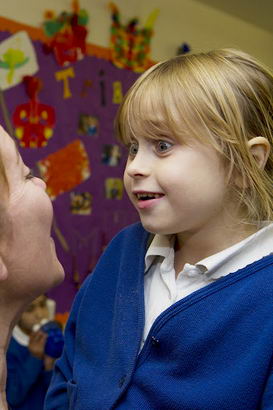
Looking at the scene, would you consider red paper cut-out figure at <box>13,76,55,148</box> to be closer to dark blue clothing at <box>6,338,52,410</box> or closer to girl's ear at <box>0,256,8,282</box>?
dark blue clothing at <box>6,338,52,410</box>

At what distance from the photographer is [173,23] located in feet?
10.1

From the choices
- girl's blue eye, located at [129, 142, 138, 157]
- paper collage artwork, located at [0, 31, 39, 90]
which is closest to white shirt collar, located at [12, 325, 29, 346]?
paper collage artwork, located at [0, 31, 39, 90]

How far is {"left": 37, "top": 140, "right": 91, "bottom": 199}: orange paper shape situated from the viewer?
2.49m

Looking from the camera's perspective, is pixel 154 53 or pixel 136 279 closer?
pixel 136 279

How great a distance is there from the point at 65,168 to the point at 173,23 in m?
1.21

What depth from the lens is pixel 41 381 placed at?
7.04 ft

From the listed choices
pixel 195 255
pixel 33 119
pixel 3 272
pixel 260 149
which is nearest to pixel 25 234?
pixel 3 272

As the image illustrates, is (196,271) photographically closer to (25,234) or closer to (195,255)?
(195,255)

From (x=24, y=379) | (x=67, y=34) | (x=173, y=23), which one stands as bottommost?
(x=24, y=379)

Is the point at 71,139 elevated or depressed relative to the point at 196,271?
depressed

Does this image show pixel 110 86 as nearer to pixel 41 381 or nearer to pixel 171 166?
pixel 41 381

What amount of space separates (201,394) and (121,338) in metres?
0.19

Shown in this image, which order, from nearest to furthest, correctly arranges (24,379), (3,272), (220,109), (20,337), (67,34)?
(3,272) < (220,109) < (24,379) < (20,337) < (67,34)

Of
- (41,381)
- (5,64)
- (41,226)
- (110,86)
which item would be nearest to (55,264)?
(41,226)
